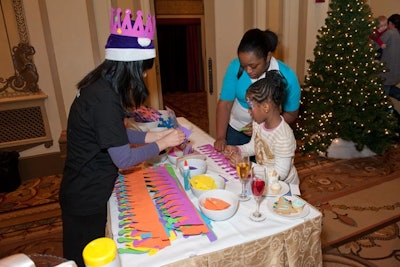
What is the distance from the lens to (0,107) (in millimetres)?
3553

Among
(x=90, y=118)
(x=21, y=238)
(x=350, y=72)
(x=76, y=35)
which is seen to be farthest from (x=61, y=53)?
(x=350, y=72)

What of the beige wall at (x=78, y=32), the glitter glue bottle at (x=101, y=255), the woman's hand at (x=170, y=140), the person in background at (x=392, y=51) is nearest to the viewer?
the glitter glue bottle at (x=101, y=255)

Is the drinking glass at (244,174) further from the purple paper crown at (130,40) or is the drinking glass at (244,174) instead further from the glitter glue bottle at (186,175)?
the purple paper crown at (130,40)

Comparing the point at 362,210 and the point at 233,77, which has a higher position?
the point at 233,77

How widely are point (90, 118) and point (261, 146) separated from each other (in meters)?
0.95

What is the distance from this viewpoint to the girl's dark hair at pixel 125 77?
1364 millimetres

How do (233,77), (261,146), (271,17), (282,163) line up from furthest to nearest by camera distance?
(271,17), (233,77), (261,146), (282,163)

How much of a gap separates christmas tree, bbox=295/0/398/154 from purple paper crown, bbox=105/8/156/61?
9.61 feet

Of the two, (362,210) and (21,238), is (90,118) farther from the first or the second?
(362,210)

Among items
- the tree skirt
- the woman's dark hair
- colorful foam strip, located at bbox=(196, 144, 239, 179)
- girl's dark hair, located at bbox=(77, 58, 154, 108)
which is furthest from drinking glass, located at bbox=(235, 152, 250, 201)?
the woman's dark hair

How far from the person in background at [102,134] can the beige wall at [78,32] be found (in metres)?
2.42

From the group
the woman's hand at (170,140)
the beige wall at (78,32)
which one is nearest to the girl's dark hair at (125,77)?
the woman's hand at (170,140)

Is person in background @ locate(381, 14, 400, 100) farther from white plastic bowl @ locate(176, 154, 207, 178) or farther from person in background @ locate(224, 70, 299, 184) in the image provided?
white plastic bowl @ locate(176, 154, 207, 178)

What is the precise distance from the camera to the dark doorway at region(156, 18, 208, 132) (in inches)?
338
